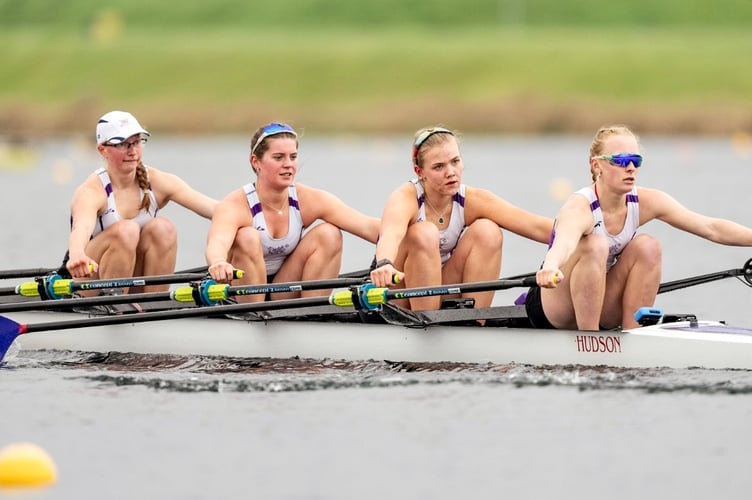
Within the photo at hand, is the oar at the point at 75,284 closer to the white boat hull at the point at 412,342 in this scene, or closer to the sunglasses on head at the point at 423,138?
the white boat hull at the point at 412,342

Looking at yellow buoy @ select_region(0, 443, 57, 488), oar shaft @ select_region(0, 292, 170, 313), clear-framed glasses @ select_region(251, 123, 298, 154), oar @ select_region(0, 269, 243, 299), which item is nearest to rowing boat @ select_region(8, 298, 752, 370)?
oar @ select_region(0, 269, 243, 299)

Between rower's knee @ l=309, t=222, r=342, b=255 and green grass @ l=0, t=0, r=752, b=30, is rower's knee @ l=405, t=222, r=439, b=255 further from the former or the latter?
green grass @ l=0, t=0, r=752, b=30

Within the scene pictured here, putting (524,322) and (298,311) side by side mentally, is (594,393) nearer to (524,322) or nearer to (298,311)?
(524,322)

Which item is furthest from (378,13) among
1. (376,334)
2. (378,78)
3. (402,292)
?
(402,292)

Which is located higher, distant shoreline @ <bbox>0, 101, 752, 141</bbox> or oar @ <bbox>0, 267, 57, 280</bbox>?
distant shoreline @ <bbox>0, 101, 752, 141</bbox>

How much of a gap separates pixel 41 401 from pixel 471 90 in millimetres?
49124

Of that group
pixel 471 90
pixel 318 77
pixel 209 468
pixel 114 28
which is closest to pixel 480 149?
pixel 471 90

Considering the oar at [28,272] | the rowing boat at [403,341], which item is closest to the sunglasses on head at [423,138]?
the rowing boat at [403,341]

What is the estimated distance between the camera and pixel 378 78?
59594 millimetres

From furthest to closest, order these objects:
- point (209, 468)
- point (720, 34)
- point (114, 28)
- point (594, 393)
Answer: point (114, 28) → point (720, 34) → point (594, 393) → point (209, 468)

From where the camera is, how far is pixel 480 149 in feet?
124

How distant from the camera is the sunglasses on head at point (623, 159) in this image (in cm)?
817

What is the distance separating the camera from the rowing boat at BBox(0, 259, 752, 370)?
8234 mm

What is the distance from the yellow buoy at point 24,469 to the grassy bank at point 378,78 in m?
35.1
